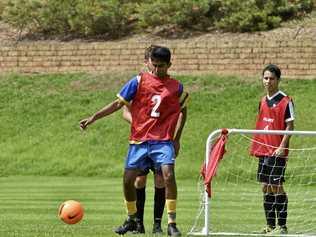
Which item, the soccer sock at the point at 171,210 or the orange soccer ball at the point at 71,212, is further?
the orange soccer ball at the point at 71,212

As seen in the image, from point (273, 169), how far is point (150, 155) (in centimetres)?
187

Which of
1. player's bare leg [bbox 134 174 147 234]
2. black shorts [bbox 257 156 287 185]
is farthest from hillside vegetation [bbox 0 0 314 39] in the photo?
player's bare leg [bbox 134 174 147 234]

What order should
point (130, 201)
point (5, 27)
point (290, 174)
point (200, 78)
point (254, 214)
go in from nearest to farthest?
point (130, 201) → point (254, 214) → point (290, 174) → point (200, 78) → point (5, 27)

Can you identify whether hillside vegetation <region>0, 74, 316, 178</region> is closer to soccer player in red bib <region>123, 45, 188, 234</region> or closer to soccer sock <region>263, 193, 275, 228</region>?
soccer sock <region>263, 193, 275, 228</region>

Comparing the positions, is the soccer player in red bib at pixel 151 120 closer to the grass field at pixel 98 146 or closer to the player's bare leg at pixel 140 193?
the player's bare leg at pixel 140 193

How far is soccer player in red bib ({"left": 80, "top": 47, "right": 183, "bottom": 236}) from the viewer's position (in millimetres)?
10781

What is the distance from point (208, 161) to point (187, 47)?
18773mm

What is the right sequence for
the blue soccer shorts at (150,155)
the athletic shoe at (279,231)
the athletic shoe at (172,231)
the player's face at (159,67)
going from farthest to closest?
1. the athletic shoe at (279,231)
2. the player's face at (159,67)
3. the blue soccer shorts at (150,155)
4. the athletic shoe at (172,231)

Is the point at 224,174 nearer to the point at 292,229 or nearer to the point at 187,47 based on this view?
the point at 292,229

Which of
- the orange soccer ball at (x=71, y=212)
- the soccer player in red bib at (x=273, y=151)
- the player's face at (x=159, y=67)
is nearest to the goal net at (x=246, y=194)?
the soccer player in red bib at (x=273, y=151)

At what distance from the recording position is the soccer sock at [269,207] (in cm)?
1191

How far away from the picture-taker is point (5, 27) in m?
34.8

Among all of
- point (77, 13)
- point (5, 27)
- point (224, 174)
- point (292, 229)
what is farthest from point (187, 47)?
Result: point (292, 229)

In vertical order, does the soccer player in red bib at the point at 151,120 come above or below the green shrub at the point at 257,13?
below
